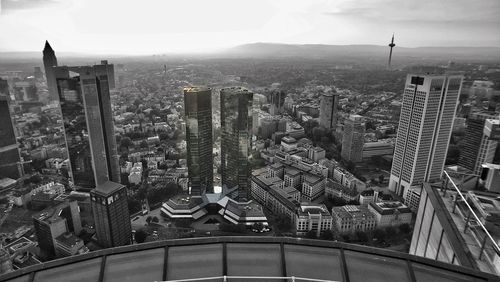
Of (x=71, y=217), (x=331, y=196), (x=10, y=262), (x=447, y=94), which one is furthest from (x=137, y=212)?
(x=447, y=94)

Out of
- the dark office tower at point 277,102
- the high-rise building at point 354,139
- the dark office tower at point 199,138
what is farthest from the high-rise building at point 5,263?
the dark office tower at point 277,102

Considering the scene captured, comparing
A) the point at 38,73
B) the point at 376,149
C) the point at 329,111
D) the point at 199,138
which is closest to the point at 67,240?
the point at 199,138

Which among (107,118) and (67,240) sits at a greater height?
(107,118)

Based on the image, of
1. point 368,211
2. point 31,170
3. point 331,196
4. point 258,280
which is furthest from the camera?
point 31,170

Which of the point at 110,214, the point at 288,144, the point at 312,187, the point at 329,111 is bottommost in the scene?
the point at 312,187

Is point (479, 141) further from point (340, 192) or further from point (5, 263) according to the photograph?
point (5, 263)

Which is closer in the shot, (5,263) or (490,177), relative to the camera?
(490,177)

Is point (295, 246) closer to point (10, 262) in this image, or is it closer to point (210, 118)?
point (10, 262)

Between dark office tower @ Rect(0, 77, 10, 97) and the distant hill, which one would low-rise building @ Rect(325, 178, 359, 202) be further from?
dark office tower @ Rect(0, 77, 10, 97)
